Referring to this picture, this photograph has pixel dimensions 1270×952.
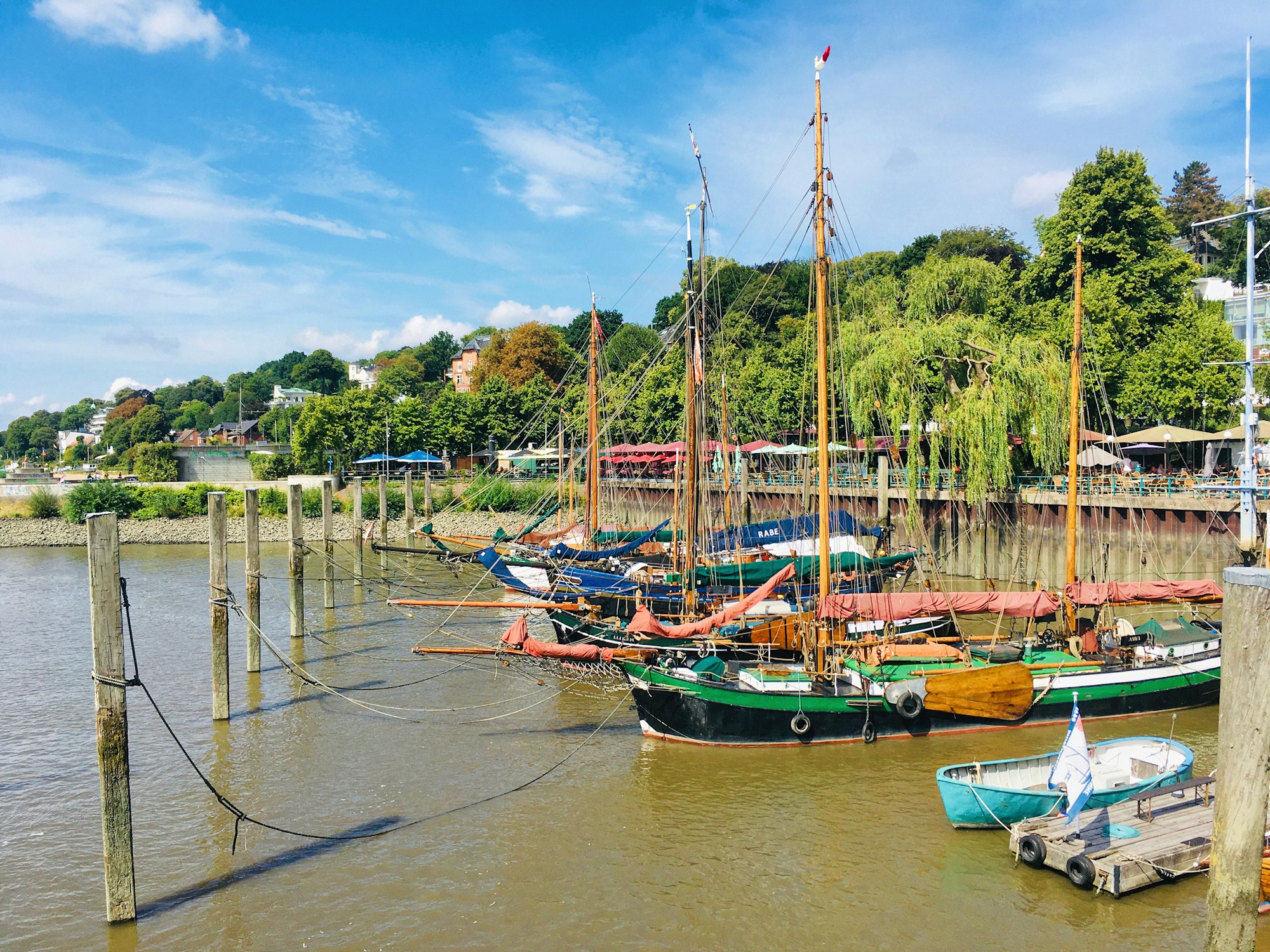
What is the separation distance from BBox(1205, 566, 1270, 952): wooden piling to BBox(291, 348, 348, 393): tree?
15506 centimetres

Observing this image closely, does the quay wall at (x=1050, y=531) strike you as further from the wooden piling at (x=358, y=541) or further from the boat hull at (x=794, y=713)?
the wooden piling at (x=358, y=541)

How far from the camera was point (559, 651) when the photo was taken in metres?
18.9

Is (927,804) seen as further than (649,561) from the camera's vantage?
No

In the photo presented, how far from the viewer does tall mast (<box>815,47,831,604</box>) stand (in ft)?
63.9

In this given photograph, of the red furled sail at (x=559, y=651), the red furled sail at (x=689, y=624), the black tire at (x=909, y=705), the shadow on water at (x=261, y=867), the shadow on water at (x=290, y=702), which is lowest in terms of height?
the shadow on water at (x=261, y=867)

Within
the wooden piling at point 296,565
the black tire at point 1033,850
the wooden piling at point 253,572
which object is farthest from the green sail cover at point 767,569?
the black tire at point 1033,850

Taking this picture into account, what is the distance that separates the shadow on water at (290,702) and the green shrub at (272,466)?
57.4 metres

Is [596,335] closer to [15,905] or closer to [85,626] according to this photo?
[85,626]

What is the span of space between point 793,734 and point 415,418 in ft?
214

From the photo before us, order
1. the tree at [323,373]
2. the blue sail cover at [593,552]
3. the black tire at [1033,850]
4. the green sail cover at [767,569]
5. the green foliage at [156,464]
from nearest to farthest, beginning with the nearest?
the black tire at [1033,850]
the green sail cover at [767,569]
the blue sail cover at [593,552]
the green foliage at [156,464]
the tree at [323,373]

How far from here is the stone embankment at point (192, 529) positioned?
55.9 meters

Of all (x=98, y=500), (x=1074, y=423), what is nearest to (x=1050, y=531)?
(x=1074, y=423)

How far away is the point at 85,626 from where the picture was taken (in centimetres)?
3042

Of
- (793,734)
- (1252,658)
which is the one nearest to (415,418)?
(793,734)
